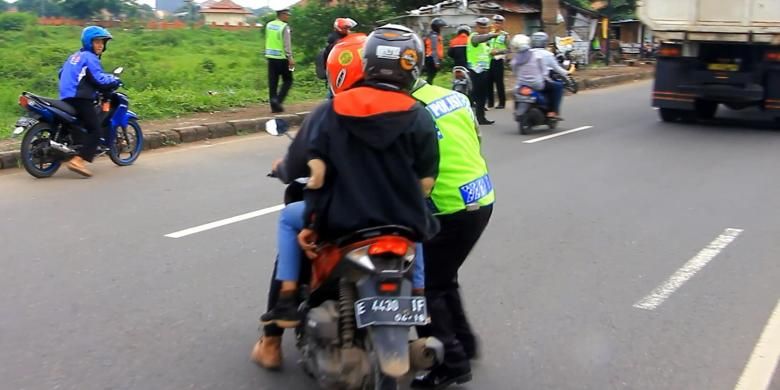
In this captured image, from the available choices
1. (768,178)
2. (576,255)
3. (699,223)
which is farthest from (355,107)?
(768,178)

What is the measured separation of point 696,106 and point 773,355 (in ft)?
36.2

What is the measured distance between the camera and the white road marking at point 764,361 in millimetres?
4184

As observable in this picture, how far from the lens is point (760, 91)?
1351 centimetres

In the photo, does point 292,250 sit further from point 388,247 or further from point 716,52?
point 716,52

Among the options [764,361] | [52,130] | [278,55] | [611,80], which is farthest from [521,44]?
[611,80]

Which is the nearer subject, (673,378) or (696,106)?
(673,378)

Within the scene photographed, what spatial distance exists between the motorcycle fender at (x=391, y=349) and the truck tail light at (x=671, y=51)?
12.0 m

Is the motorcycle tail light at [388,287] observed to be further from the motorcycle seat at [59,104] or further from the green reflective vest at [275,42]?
the green reflective vest at [275,42]

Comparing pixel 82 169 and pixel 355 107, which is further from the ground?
pixel 355 107

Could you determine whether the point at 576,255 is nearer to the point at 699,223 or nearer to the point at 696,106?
the point at 699,223

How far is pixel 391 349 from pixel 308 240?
0.57 metres

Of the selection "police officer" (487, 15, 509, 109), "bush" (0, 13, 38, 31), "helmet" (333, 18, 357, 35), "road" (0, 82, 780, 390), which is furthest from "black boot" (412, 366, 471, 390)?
"bush" (0, 13, 38, 31)

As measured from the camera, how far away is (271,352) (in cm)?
421

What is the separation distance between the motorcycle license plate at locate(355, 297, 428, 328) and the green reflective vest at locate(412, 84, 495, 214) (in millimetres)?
564
